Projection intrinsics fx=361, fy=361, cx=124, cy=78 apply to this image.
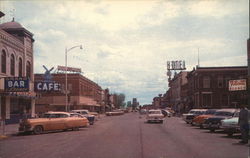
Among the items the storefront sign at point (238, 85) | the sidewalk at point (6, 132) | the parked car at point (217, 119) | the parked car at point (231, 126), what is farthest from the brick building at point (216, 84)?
the parked car at point (231, 126)

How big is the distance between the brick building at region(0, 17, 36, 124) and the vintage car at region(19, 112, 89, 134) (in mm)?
6239

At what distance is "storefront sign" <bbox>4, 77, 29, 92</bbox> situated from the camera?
3181 cm

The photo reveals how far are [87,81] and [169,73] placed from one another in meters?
54.7

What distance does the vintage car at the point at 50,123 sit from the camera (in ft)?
80.3

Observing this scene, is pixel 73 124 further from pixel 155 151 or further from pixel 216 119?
pixel 155 151

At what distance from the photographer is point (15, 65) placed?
37062 millimetres

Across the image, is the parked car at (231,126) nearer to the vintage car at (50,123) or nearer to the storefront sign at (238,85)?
the vintage car at (50,123)

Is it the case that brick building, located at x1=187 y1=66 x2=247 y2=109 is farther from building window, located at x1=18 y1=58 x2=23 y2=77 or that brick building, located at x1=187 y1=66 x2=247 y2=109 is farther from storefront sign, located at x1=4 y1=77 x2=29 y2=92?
storefront sign, located at x1=4 y1=77 x2=29 y2=92

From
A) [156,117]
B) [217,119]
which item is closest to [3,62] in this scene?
[156,117]

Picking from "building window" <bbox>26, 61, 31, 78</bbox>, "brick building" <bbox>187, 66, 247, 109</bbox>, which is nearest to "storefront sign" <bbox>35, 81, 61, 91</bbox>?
"building window" <bbox>26, 61, 31, 78</bbox>

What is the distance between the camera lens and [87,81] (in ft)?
276

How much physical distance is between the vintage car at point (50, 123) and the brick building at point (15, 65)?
20.5ft

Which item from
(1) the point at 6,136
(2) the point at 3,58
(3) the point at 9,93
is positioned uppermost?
(2) the point at 3,58

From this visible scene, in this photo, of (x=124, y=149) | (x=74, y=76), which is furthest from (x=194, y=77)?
(x=124, y=149)
